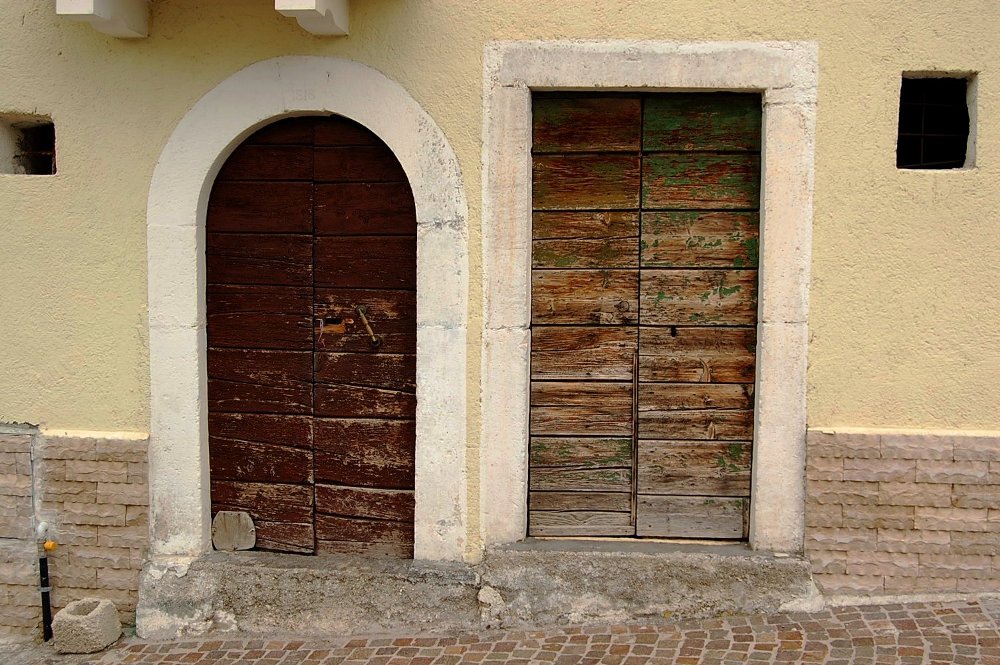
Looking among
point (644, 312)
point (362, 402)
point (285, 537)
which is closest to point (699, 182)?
point (644, 312)

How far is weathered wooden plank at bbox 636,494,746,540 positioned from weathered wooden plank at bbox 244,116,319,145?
2324 mm

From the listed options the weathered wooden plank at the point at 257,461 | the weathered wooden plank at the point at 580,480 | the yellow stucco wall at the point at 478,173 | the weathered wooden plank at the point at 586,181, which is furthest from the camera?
the weathered wooden plank at the point at 257,461

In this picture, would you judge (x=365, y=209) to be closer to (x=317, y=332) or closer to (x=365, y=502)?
(x=317, y=332)

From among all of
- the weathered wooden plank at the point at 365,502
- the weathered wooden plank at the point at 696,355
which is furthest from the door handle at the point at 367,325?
the weathered wooden plank at the point at 696,355

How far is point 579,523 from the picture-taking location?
3.95 meters

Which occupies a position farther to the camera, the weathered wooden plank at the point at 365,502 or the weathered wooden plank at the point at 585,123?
the weathered wooden plank at the point at 365,502

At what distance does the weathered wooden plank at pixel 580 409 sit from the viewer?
3.88m

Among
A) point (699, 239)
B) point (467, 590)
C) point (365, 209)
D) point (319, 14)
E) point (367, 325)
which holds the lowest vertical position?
point (467, 590)

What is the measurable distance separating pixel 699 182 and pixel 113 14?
265cm

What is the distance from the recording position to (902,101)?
378cm

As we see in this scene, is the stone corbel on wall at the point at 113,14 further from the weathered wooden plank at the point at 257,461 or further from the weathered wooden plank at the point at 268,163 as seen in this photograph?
the weathered wooden plank at the point at 257,461

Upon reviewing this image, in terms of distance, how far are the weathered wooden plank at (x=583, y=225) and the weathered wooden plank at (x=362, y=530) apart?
5.01 ft

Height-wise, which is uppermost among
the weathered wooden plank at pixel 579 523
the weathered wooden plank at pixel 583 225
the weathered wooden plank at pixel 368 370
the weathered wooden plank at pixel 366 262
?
the weathered wooden plank at pixel 583 225

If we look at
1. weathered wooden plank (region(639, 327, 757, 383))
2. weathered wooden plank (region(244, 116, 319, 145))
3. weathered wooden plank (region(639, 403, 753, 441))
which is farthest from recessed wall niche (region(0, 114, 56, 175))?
weathered wooden plank (region(639, 403, 753, 441))
